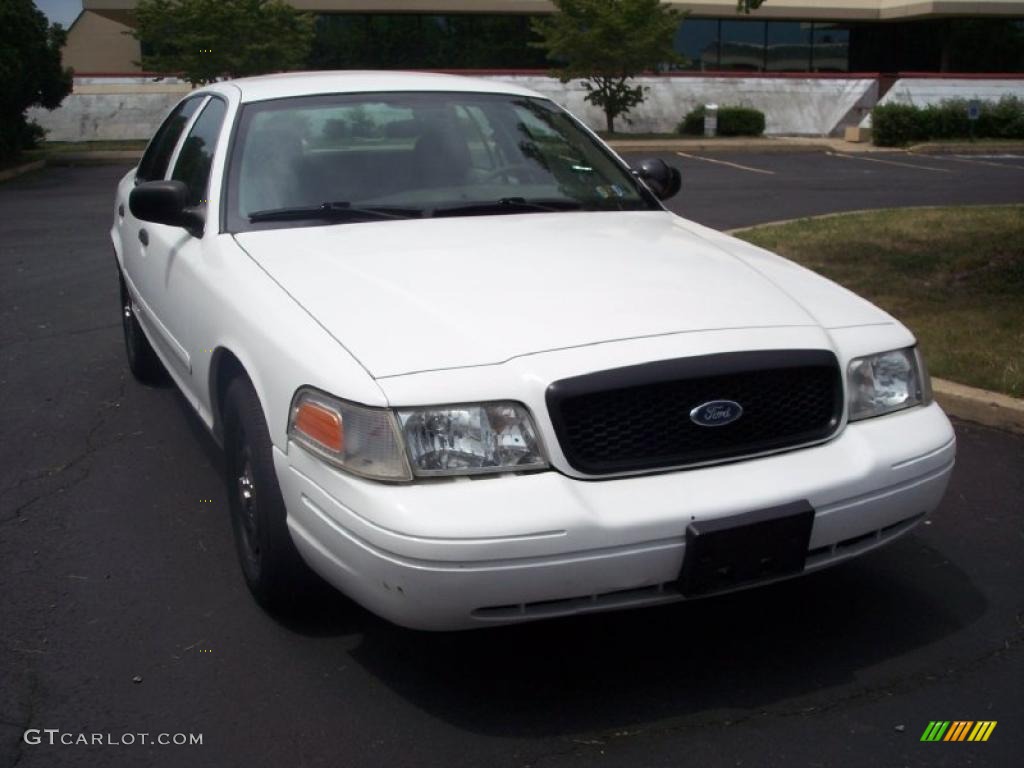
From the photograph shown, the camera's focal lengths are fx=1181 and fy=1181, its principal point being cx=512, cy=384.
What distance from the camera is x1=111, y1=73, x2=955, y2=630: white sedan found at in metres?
3.00

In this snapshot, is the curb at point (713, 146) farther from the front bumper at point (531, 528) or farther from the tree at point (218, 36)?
the front bumper at point (531, 528)

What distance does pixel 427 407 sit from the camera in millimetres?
3041

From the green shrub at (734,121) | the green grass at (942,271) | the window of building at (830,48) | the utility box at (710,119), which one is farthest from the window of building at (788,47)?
the green grass at (942,271)

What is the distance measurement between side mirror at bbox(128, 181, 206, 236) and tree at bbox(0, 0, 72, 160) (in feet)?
55.2

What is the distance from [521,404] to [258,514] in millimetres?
991

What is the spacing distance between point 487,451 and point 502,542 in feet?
0.88

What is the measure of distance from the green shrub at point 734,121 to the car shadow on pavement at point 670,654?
26.7 m

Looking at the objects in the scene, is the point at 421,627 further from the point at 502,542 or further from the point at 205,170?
the point at 205,170

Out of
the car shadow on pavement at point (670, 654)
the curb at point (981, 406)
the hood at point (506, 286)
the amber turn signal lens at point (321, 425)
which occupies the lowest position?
the car shadow on pavement at point (670, 654)

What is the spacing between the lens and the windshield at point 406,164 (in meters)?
4.44

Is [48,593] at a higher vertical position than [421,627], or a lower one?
lower

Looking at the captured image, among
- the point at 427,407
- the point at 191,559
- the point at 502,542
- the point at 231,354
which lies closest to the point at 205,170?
the point at 231,354

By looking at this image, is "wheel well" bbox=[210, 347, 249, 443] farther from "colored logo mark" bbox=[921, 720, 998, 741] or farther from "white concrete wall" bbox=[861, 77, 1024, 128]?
"white concrete wall" bbox=[861, 77, 1024, 128]

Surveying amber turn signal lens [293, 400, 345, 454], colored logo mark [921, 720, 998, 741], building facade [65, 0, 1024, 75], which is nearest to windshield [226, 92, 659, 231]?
amber turn signal lens [293, 400, 345, 454]
